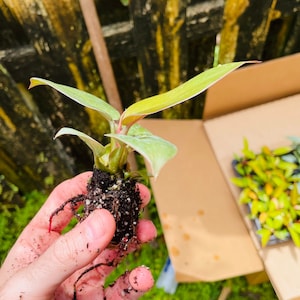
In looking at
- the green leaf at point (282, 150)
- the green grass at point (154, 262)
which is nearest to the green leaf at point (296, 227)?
the green leaf at point (282, 150)

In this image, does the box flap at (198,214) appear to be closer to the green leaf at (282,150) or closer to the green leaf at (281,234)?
the green leaf at (281,234)

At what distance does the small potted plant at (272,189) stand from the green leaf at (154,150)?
674 millimetres

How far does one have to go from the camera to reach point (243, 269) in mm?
1193

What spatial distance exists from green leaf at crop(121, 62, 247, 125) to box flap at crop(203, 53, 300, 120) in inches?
24.3

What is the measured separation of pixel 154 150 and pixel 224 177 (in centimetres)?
83

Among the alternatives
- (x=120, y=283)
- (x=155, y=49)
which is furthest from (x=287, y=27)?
(x=120, y=283)

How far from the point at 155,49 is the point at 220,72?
66 centimetres

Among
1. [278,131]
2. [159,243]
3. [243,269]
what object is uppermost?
[278,131]

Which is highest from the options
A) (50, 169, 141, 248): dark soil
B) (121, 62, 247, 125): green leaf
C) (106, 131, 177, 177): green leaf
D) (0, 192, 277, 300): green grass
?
(121, 62, 247, 125): green leaf

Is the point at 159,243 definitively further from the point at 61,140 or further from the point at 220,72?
the point at 220,72

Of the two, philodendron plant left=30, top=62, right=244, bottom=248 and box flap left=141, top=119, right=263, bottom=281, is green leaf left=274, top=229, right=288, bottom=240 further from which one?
philodendron plant left=30, top=62, right=244, bottom=248

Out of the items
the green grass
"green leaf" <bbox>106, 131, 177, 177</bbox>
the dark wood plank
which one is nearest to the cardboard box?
the green grass

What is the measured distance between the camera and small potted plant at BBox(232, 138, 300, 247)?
1.18 meters

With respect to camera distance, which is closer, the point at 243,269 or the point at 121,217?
the point at 121,217
